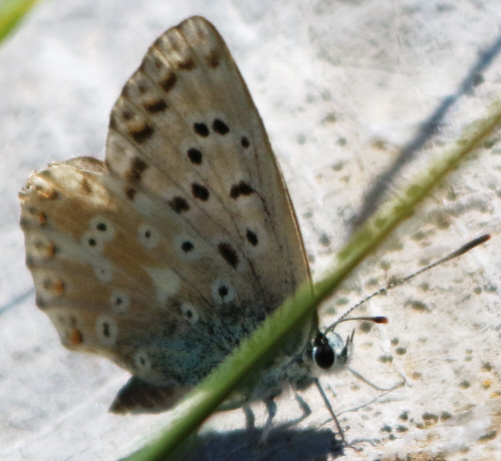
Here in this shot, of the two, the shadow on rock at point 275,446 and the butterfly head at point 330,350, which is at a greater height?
the butterfly head at point 330,350

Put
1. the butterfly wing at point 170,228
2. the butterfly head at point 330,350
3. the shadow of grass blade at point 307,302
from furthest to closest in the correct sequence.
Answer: the butterfly head at point 330,350
the butterfly wing at point 170,228
the shadow of grass blade at point 307,302

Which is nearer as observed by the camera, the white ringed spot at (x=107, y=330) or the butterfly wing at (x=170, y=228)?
the butterfly wing at (x=170, y=228)

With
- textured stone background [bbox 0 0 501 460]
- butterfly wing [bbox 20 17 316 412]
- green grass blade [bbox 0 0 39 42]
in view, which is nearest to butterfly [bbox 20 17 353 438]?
butterfly wing [bbox 20 17 316 412]

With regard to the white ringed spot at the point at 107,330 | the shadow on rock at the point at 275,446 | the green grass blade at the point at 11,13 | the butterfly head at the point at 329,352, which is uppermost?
the green grass blade at the point at 11,13

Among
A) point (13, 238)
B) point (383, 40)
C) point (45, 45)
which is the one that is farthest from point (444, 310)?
point (45, 45)

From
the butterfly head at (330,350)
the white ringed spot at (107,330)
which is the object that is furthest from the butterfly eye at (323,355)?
the white ringed spot at (107,330)

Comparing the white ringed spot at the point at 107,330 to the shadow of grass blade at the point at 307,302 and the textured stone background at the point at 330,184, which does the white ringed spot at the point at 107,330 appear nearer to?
the textured stone background at the point at 330,184
